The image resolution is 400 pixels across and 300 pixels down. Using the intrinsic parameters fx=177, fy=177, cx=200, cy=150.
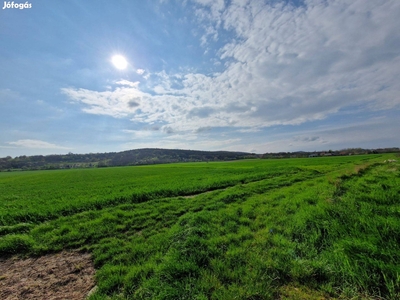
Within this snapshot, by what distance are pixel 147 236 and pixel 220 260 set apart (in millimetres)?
3799

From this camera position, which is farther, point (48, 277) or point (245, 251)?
point (245, 251)

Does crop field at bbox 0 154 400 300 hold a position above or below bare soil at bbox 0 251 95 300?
above

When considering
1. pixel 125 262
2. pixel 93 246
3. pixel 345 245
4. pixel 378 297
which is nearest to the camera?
pixel 378 297

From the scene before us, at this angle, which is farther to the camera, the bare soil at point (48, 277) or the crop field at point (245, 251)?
the bare soil at point (48, 277)

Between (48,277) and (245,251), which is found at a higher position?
(245,251)

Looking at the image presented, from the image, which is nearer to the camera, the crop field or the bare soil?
the crop field

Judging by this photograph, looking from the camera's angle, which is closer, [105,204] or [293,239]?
[293,239]

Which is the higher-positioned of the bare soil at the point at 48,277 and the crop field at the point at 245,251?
the crop field at the point at 245,251

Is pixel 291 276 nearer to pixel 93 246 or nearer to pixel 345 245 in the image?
pixel 345 245

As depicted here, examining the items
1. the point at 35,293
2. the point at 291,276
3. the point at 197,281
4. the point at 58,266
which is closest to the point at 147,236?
the point at 58,266

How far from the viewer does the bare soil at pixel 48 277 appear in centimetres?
440

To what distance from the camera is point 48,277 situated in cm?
502

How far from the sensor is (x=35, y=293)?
4441 mm

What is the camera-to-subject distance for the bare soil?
14.4ft
